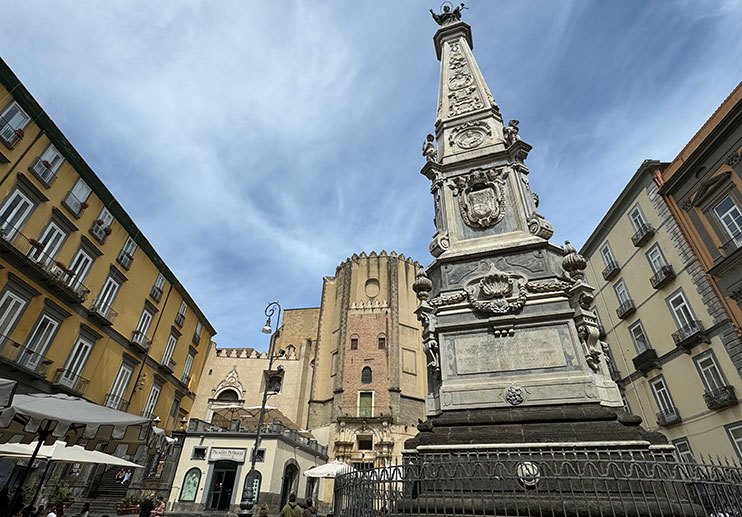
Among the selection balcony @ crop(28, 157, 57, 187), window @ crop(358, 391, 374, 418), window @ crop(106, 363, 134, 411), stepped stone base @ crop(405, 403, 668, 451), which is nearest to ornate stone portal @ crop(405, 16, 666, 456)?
stepped stone base @ crop(405, 403, 668, 451)

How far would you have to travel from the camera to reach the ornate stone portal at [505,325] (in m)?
5.58

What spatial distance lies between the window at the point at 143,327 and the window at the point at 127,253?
3.39 m

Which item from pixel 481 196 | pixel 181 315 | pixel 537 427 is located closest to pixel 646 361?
pixel 481 196

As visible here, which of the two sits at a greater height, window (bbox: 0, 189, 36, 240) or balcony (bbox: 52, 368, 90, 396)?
window (bbox: 0, 189, 36, 240)

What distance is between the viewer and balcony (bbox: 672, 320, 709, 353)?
14.4 m

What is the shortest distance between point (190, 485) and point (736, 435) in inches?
969

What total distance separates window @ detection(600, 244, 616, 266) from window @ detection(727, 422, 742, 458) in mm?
9421

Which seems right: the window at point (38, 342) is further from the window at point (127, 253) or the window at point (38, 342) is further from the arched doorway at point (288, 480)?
the arched doorway at point (288, 480)

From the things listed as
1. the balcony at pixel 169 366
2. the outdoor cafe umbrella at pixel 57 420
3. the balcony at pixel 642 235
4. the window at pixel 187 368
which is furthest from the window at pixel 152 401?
the balcony at pixel 642 235

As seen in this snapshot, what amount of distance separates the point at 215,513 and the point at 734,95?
28799 mm

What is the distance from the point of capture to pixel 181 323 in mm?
27953

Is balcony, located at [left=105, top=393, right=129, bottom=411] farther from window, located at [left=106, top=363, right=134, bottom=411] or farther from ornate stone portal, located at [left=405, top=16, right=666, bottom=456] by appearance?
ornate stone portal, located at [left=405, top=16, right=666, bottom=456]

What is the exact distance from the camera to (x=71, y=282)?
18.1 meters

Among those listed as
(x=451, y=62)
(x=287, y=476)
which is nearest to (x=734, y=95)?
(x=451, y=62)
